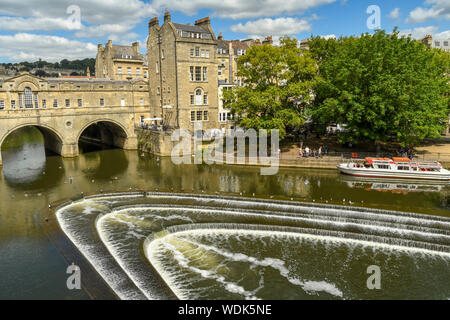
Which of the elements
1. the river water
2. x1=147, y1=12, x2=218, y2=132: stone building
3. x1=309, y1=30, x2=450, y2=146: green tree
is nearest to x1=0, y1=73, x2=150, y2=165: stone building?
x1=147, y1=12, x2=218, y2=132: stone building

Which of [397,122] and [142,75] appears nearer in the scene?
[397,122]

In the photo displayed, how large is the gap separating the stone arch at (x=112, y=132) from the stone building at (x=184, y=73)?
20.1 feet

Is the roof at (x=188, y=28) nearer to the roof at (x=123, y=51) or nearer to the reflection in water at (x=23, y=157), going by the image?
the roof at (x=123, y=51)

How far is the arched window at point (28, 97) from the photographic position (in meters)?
45.9

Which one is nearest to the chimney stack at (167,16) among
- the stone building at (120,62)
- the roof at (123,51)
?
the stone building at (120,62)

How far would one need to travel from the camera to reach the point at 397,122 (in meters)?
40.0

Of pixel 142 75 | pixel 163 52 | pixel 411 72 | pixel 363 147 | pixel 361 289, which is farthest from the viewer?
pixel 142 75

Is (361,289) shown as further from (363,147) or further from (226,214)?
(363,147)

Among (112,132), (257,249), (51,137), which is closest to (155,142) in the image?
(112,132)

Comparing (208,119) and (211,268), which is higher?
(208,119)
